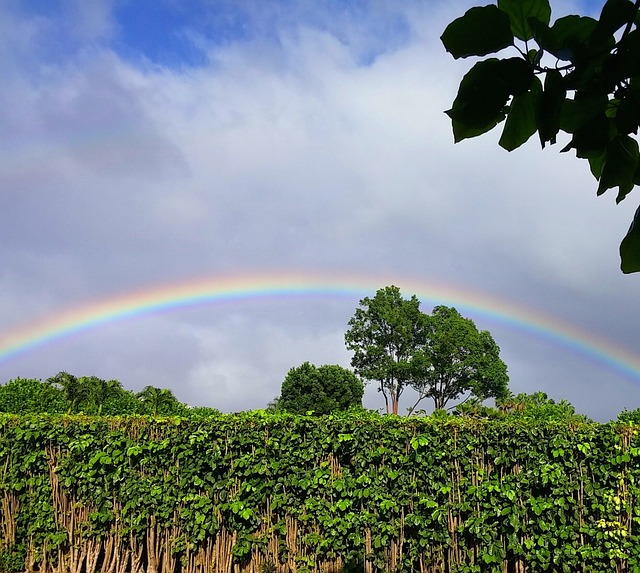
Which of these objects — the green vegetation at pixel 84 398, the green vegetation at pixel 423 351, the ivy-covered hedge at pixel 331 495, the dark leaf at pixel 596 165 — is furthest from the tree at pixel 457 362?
the dark leaf at pixel 596 165

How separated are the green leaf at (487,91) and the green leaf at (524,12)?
0.04 metres

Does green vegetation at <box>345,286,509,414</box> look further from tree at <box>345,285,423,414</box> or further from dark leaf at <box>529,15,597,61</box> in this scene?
dark leaf at <box>529,15,597,61</box>

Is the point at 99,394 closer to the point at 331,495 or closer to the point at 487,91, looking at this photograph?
the point at 331,495

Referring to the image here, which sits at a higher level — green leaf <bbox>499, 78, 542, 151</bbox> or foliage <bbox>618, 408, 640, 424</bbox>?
foliage <bbox>618, 408, 640, 424</bbox>

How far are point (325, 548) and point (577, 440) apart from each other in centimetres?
278

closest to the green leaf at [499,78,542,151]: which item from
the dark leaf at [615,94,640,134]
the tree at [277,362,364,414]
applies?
the dark leaf at [615,94,640,134]

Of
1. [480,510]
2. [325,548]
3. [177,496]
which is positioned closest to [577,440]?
[480,510]

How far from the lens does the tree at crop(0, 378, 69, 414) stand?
1127 cm

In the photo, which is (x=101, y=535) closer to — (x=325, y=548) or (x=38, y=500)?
(x=38, y=500)

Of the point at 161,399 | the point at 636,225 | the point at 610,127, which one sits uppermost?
the point at 161,399

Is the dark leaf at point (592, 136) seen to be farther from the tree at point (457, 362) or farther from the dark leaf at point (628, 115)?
the tree at point (457, 362)

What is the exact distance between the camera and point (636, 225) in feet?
2.29

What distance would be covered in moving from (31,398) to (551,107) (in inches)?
505

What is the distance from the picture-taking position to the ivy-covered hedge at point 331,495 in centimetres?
589
